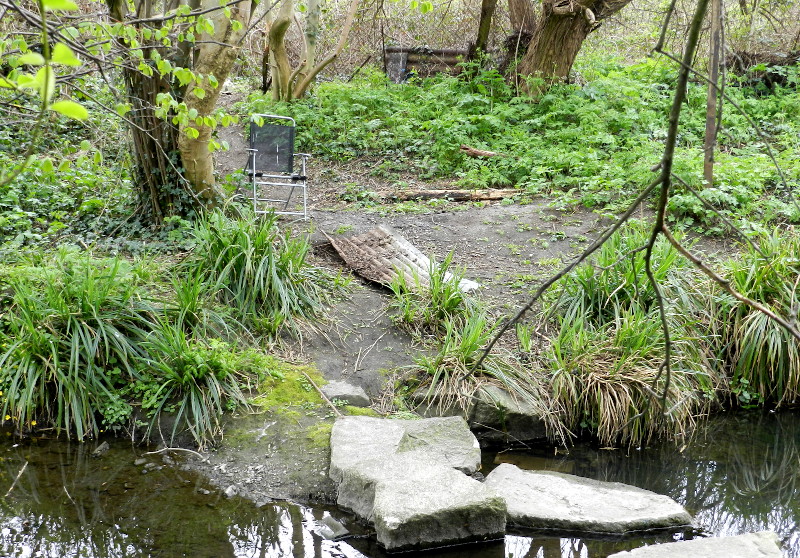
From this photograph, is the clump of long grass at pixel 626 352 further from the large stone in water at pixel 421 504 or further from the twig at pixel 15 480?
the twig at pixel 15 480

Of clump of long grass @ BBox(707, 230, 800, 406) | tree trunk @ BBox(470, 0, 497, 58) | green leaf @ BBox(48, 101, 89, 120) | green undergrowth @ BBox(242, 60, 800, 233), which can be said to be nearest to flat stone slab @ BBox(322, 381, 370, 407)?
clump of long grass @ BBox(707, 230, 800, 406)

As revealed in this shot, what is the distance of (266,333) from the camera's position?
5.01 meters

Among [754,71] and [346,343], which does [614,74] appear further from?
[346,343]

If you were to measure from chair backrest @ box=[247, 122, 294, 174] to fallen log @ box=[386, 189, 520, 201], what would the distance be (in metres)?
1.36

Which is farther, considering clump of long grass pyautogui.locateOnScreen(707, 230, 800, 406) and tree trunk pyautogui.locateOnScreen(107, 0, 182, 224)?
tree trunk pyautogui.locateOnScreen(107, 0, 182, 224)

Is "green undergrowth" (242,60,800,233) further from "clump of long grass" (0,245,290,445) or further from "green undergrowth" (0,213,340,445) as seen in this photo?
"clump of long grass" (0,245,290,445)

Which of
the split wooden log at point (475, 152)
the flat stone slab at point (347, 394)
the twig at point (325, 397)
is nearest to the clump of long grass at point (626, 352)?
the flat stone slab at point (347, 394)

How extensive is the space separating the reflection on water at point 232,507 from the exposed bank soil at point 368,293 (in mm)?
251

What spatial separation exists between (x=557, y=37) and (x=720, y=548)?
28.2ft

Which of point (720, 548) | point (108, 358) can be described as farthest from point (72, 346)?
point (720, 548)

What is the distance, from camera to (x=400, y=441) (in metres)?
3.93

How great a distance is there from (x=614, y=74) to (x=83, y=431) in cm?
927

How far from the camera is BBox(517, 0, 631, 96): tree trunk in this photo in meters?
9.82

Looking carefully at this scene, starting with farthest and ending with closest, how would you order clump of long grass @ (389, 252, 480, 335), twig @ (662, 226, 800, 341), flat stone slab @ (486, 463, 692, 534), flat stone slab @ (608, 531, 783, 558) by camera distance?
1. clump of long grass @ (389, 252, 480, 335)
2. flat stone slab @ (486, 463, 692, 534)
3. flat stone slab @ (608, 531, 783, 558)
4. twig @ (662, 226, 800, 341)
